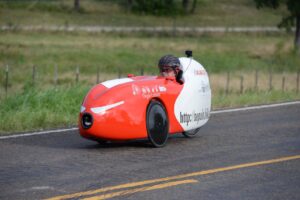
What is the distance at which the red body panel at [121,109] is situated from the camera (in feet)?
38.9

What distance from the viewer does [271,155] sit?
11.7 meters

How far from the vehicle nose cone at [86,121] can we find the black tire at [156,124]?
768 mm

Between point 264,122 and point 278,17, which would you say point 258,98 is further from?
point 278,17

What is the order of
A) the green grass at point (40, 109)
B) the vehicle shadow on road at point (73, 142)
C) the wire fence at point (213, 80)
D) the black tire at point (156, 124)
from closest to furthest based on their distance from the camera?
the black tire at point (156, 124)
the vehicle shadow on road at point (73, 142)
the green grass at point (40, 109)
the wire fence at point (213, 80)

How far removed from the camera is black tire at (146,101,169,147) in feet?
40.1

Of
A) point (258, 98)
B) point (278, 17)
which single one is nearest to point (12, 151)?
point (258, 98)

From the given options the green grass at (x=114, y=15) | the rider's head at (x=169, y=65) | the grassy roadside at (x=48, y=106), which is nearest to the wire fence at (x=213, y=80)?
the grassy roadside at (x=48, y=106)

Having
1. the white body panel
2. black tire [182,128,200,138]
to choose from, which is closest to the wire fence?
black tire [182,128,200,138]

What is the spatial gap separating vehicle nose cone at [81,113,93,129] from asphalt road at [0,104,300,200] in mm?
313

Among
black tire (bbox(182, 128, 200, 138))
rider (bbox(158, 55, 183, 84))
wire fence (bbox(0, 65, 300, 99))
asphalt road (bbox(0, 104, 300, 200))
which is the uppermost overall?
rider (bbox(158, 55, 183, 84))

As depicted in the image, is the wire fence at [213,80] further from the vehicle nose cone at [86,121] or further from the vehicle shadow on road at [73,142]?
the vehicle nose cone at [86,121]

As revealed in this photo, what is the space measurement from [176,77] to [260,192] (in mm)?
4010

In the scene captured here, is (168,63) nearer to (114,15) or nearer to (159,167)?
(159,167)

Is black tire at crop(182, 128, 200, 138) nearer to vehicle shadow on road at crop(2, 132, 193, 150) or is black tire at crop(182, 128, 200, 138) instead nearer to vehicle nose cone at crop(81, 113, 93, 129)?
vehicle shadow on road at crop(2, 132, 193, 150)
